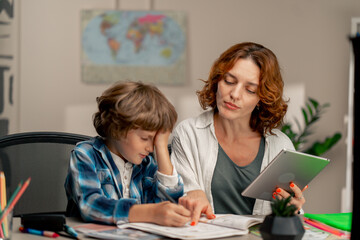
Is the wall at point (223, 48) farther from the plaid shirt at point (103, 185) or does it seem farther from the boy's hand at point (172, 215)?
the boy's hand at point (172, 215)

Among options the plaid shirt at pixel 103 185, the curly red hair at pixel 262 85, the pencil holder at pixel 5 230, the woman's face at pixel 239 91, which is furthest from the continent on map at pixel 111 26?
the pencil holder at pixel 5 230

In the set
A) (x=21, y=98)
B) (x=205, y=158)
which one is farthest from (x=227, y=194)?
(x=21, y=98)

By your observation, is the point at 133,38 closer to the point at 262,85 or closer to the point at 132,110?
the point at 262,85

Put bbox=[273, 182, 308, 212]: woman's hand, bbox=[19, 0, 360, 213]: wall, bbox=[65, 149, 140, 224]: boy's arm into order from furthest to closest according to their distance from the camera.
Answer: bbox=[19, 0, 360, 213]: wall → bbox=[273, 182, 308, 212]: woman's hand → bbox=[65, 149, 140, 224]: boy's arm

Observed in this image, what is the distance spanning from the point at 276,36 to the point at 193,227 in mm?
3028

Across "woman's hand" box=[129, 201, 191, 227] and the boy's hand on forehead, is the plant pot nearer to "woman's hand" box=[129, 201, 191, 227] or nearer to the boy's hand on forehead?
"woman's hand" box=[129, 201, 191, 227]

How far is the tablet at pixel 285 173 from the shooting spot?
137 centimetres

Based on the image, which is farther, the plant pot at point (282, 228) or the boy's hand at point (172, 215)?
the boy's hand at point (172, 215)

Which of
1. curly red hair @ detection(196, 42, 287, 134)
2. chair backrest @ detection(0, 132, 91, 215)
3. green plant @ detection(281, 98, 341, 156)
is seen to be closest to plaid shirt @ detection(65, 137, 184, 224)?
chair backrest @ detection(0, 132, 91, 215)

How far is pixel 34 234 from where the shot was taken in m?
1.18

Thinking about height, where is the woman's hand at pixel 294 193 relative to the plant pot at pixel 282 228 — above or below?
below

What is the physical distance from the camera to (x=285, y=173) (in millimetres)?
1450

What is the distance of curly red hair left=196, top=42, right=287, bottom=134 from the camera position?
5.96 ft

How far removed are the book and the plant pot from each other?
19 cm
